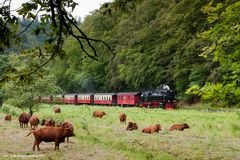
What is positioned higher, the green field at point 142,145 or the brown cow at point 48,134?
the brown cow at point 48,134

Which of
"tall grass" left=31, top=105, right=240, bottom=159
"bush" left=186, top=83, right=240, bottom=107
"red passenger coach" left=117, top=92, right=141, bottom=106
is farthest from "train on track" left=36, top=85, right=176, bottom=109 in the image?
"bush" left=186, top=83, right=240, bottom=107

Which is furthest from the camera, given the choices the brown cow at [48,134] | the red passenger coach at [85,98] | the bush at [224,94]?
the red passenger coach at [85,98]

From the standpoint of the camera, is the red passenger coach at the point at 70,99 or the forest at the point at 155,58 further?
the red passenger coach at the point at 70,99

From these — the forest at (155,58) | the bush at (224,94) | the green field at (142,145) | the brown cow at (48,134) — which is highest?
the forest at (155,58)

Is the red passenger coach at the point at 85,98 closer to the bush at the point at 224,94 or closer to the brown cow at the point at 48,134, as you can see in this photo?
the brown cow at the point at 48,134

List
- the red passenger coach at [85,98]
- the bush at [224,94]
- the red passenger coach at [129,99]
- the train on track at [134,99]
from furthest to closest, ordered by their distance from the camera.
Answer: the red passenger coach at [85,98], the red passenger coach at [129,99], the train on track at [134,99], the bush at [224,94]

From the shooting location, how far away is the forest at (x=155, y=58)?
11.8 metres

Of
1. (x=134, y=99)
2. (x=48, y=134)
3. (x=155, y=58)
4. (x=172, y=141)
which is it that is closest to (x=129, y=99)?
(x=134, y=99)

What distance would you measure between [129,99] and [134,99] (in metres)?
1.36

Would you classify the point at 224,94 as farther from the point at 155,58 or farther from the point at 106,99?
the point at 106,99

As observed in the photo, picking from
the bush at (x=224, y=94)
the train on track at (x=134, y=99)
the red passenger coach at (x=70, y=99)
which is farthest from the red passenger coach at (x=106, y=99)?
the bush at (x=224, y=94)

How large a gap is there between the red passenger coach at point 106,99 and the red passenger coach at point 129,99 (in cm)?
135

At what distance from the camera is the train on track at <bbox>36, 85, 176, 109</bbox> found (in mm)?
43656

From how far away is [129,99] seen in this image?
49.9 meters
